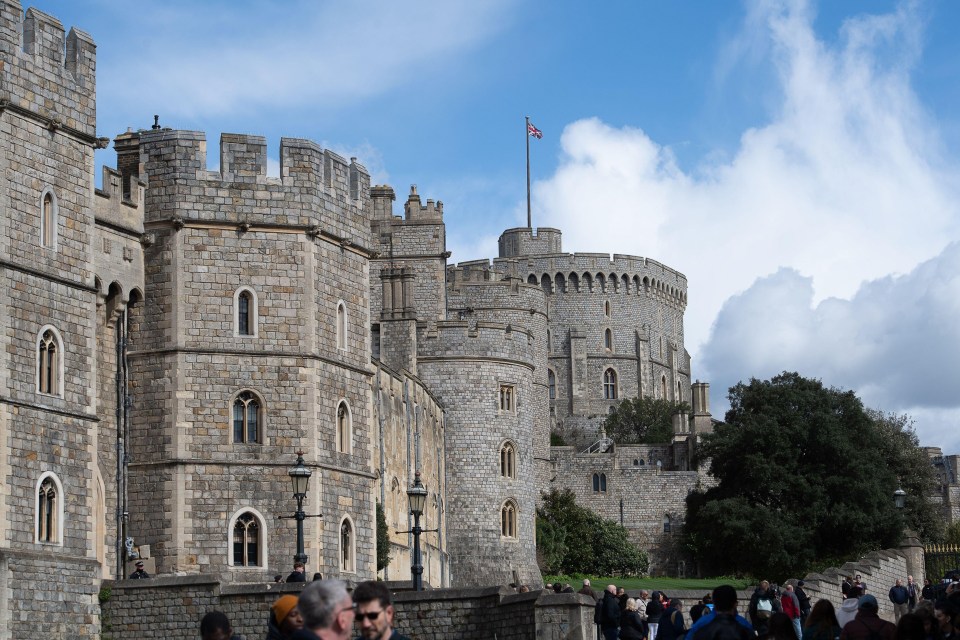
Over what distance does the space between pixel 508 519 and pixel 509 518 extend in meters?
0.08

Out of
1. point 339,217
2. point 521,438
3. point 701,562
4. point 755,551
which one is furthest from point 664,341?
point 339,217

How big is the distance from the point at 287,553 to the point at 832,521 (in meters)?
37.3

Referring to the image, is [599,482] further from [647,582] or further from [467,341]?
[467,341]

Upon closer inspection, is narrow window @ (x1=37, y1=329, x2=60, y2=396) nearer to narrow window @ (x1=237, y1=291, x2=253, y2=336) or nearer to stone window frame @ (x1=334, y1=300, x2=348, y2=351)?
narrow window @ (x1=237, y1=291, x2=253, y2=336)

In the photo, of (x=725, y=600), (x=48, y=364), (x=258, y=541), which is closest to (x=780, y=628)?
(x=725, y=600)

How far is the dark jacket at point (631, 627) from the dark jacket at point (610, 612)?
81 centimetres

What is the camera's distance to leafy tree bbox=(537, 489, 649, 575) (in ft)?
228

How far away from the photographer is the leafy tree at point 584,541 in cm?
6944

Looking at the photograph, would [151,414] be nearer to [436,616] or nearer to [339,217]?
[339,217]

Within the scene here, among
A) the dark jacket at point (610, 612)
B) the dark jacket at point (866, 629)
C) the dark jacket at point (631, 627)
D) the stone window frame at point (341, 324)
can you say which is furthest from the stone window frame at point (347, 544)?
the dark jacket at point (866, 629)

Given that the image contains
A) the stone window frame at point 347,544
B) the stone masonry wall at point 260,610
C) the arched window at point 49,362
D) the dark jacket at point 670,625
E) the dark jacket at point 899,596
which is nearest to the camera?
the dark jacket at point 670,625

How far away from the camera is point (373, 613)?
1127 cm

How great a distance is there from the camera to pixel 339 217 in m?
33.1

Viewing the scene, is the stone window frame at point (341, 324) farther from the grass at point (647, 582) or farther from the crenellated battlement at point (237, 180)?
the grass at point (647, 582)
